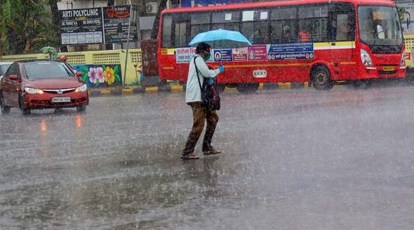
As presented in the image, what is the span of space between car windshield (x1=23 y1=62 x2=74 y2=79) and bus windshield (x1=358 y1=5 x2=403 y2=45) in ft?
33.7

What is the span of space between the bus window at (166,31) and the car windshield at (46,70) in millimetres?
10870

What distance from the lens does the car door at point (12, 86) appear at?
25.2m

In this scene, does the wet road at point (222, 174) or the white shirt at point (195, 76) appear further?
the white shirt at point (195, 76)

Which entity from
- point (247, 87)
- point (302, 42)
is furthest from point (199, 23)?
point (302, 42)

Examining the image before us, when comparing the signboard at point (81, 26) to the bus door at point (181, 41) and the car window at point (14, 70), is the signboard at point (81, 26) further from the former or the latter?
the car window at point (14, 70)

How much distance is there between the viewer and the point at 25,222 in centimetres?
864

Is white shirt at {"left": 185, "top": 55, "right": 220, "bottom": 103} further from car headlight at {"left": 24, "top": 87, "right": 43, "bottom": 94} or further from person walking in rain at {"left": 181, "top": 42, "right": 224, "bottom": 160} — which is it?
car headlight at {"left": 24, "top": 87, "right": 43, "bottom": 94}

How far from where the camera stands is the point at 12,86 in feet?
84.1

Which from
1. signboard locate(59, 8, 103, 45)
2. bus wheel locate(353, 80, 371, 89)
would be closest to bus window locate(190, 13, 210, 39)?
bus wheel locate(353, 80, 371, 89)

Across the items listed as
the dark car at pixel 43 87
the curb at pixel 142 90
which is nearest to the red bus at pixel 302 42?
the curb at pixel 142 90

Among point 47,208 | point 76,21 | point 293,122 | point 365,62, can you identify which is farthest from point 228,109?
point 76,21

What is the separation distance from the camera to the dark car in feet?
79.6

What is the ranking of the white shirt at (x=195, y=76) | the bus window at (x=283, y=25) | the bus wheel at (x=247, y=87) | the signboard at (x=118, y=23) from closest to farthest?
1. the white shirt at (x=195, y=76)
2. the bus window at (x=283, y=25)
3. the bus wheel at (x=247, y=87)
4. the signboard at (x=118, y=23)

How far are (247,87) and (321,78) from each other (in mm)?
3565
